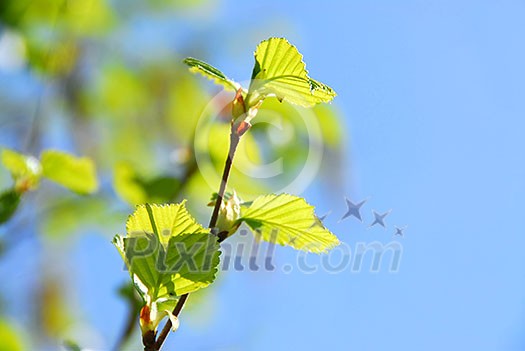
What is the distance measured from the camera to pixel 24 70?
1917mm

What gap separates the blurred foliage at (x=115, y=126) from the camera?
138 centimetres

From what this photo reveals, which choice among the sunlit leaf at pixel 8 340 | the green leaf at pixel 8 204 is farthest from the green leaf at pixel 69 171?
the sunlit leaf at pixel 8 340

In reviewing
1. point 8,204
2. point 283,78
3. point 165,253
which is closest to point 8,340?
point 8,204

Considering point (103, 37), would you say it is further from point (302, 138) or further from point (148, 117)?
point (302, 138)

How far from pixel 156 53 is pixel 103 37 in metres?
0.44

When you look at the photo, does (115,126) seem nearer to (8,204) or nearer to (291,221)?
(8,204)

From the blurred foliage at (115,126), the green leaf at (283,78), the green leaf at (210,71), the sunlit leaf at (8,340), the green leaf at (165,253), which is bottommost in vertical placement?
the green leaf at (165,253)

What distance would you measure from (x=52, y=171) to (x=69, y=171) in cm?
4

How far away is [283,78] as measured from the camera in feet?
2.31

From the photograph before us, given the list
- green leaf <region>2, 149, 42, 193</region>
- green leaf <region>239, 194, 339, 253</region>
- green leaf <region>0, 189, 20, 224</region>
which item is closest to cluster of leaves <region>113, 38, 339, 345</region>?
green leaf <region>239, 194, 339, 253</region>

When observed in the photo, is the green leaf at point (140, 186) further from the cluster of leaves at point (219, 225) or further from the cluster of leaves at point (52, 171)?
the cluster of leaves at point (219, 225)

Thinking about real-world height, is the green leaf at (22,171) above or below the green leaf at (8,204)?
above

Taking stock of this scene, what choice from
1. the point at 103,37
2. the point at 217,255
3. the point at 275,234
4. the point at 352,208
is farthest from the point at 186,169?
the point at 103,37

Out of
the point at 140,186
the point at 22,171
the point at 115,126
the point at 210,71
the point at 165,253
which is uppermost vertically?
the point at 115,126
